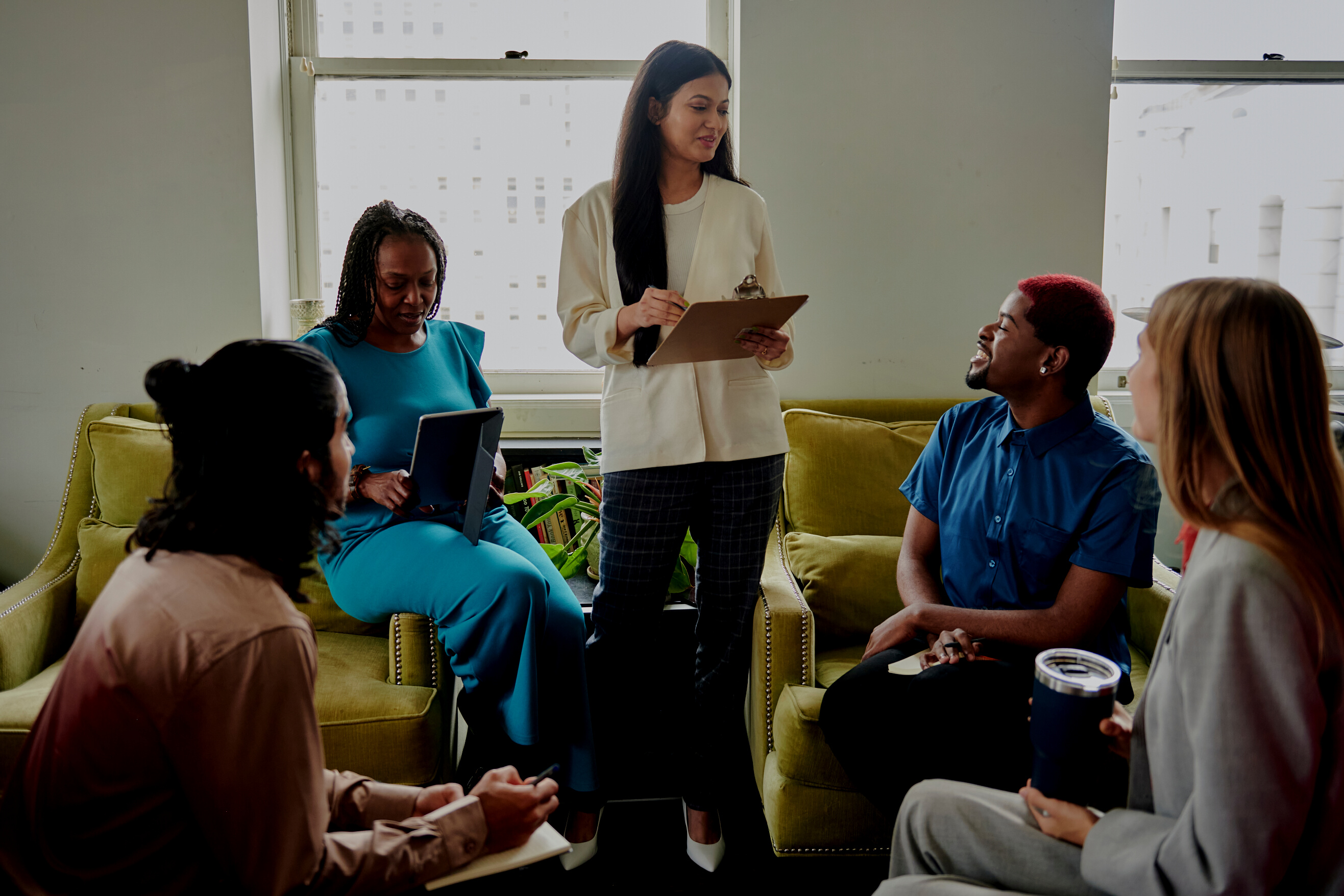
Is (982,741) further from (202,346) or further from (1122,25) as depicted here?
(1122,25)

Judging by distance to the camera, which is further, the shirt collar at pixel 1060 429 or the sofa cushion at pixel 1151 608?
the sofa cushion at pixel 1151 608

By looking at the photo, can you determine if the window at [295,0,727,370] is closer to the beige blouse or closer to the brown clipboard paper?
the brown clipboard paper

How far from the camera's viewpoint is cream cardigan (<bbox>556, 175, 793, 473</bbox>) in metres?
1.92

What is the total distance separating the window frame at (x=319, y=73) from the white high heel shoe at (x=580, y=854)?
4.30 ft

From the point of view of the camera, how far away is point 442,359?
2.16m

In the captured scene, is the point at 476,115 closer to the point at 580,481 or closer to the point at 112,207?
the point at 112,207

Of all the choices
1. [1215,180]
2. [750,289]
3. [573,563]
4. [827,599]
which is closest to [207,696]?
[750,289]

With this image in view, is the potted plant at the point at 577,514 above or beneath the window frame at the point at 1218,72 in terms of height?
beneath

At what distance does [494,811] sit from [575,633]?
0.78m

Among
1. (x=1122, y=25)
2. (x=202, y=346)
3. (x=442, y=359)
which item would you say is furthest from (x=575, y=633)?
(x=1122, y=25)

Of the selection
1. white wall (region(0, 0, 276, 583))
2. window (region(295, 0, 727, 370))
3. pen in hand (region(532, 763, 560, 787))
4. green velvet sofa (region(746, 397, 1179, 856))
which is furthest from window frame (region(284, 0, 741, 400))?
pen in hand (region(532, 763, 560, 787))

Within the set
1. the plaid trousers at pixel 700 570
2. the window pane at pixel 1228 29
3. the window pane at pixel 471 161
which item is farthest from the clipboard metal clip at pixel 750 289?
the window pane at pixel 1228 29

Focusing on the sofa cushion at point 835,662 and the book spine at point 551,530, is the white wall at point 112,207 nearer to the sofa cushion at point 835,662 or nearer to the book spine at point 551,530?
the book spine at point 551,530

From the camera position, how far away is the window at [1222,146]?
120 inches
